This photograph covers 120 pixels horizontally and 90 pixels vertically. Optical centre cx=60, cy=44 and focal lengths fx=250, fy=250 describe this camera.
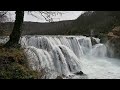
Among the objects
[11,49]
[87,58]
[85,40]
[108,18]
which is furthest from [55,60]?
[108,18]

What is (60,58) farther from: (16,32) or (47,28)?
(47,28)

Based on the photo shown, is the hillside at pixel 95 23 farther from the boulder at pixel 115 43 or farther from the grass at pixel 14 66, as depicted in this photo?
the grass at pixel 14 66

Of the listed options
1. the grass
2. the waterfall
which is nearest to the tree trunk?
the grass

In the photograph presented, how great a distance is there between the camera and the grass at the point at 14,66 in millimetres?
7727

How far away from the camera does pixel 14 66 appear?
8.40m

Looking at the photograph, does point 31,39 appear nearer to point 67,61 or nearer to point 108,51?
point 67,61

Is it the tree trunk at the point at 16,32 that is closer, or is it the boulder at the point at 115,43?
the tree trunk at the point at 16,32

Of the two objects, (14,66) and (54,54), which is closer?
(14,66)

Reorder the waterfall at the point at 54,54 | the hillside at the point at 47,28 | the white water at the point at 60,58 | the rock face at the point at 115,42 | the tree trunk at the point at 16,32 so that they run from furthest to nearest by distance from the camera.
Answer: the hillside at the point at 47,28 → the rock face at the point at 115,42 → the white water at the point at 60,58 → the waterfall at the point at 54,54 → the tree trunk at the point at 16,32

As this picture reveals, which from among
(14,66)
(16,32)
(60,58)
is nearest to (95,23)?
(60,58)

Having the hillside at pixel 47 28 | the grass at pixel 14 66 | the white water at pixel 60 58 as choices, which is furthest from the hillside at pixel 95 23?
the grass at pixel 14 66

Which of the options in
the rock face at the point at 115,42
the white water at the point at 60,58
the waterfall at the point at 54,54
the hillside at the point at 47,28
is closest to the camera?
the waterfall at the point at 54,54

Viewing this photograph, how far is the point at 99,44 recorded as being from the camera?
2388cm

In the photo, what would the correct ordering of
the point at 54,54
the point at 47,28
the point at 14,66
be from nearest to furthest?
the point at 14,66 < the point at 54,54 < the point at 47,28
